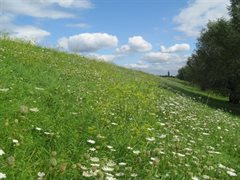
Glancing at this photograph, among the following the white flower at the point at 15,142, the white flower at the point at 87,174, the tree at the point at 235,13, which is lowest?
the white flower at the point at 87,174

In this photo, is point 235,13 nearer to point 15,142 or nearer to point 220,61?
point 220,61

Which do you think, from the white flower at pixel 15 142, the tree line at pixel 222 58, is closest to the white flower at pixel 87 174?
the white flower at pixel 15 142

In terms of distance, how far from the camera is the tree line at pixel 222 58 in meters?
39.6

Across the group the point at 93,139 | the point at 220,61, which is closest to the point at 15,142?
A: the point at 93,139

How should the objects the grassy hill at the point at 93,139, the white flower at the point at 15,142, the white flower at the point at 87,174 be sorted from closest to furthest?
the white flower at the point at 87,174, the grassy hill at the point at 93,139, the white flower at the point at 15,142

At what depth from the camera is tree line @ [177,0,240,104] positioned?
3962cm

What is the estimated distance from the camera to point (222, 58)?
42656 millimetres

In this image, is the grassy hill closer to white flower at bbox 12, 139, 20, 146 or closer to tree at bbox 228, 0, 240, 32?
white flower at bbox 12, 139, 20, 146

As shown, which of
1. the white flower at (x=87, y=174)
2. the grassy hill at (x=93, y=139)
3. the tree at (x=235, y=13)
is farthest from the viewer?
the tree at (x=235, y=13)

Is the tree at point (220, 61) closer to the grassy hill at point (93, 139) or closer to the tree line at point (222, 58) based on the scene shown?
the tree line at point (222, 58)

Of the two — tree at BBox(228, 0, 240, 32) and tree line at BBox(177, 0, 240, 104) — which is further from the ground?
tree at BBox(228, 0, 240, 32)

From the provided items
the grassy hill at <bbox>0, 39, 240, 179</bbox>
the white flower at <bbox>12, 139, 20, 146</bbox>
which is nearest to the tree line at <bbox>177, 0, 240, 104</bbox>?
the grassy hill at <bbox>0, 39, 240, 179</bbox>

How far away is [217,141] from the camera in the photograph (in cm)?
1209

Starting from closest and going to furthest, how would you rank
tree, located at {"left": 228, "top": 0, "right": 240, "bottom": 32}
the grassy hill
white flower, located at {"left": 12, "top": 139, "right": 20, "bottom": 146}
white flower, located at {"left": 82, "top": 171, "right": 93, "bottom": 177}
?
white flower, located at {"left": 82, "top": 171, "right": 93, "bottom": 177} < the grassy hill < white flower, located at {"left": 12, "top": 139, "right": 20, "bottom": 146} < tree, located at {"left": 228, "top": 0, "right": 240, "bottom": 32}
